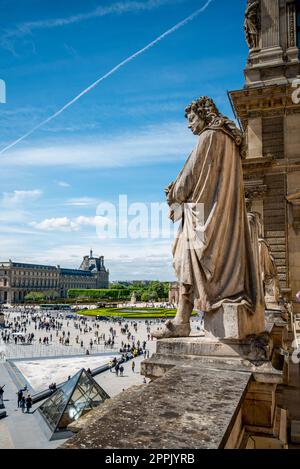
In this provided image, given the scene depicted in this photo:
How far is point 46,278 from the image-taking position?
15962cm

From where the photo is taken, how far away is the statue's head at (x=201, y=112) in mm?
4312

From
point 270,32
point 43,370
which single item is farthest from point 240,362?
point 43,370

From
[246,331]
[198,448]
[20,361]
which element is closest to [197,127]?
[246,331]

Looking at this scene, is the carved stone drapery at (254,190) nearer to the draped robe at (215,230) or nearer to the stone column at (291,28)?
the stone column at (291,28)

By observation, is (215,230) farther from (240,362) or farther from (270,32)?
(270,32)

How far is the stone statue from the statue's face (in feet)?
52.5

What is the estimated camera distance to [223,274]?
393 cm

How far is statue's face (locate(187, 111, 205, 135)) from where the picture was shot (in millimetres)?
4336

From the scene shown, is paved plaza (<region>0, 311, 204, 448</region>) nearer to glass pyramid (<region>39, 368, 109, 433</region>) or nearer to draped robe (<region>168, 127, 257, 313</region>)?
glass pyramid (<region>39, 368, 109, 433</region>)

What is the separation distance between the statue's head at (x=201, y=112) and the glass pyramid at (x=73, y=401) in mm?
15410

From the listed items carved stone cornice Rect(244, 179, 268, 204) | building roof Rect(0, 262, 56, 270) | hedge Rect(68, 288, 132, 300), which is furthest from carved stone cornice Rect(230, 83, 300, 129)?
building roof Rect(0, 262, 56, 270)

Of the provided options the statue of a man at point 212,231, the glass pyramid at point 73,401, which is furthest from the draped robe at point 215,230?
the glass pyramid at point 73,401

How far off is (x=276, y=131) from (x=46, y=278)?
151235mm

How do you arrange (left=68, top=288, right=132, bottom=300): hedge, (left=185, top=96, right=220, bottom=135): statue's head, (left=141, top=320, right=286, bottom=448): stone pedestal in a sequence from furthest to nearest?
(left=68, top=288, right=132, bottom=300): hedge
(left=185, top=96, right=220, bottom=135): statue's head
(left=141, top=320, right=286, bottom=448): stone pedestal
